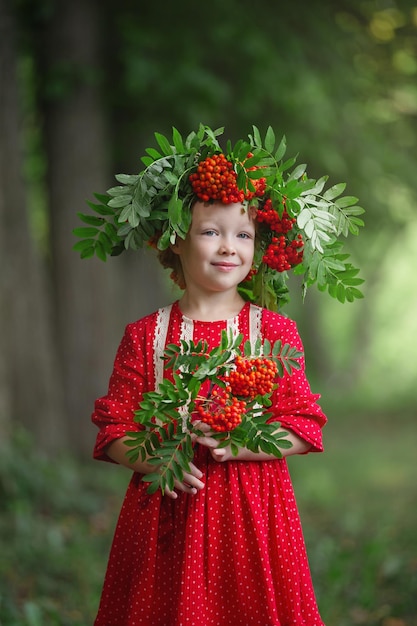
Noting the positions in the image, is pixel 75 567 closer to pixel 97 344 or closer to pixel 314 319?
pixel 97 344

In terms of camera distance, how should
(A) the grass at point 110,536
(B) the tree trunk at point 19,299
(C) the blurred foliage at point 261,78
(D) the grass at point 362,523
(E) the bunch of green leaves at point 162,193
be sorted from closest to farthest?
(E) the bunch of green leaves at point 162,193 < (A) the grass at point 110,536 < (D) the grass at point 362,523 < (B) the tree trunk at point 19,299 < (C) the blurred foliage at point 261,78

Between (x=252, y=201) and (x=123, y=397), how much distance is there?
802 millimetres

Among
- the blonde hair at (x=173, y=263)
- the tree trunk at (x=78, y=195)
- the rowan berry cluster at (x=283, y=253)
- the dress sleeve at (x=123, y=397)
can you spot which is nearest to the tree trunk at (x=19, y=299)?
the tree trunk at (x=78, y=195)

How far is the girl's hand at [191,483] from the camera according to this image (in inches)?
128

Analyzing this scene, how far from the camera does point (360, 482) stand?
10.9 m

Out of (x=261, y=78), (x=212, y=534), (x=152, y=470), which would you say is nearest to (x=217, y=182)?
(x=152, y=470)

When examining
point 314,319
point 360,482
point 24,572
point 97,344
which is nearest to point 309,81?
point 97,344

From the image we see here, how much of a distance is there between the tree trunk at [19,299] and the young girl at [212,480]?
475 cm

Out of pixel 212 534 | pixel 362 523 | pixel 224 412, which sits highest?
pixel 224 412

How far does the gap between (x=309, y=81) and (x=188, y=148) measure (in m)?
6.74

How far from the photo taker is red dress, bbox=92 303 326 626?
3246 mm

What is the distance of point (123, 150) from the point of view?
11.1 m

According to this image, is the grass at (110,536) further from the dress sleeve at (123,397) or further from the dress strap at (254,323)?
the dress strap at (254,323)

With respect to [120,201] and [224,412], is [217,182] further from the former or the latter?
[224,412]
